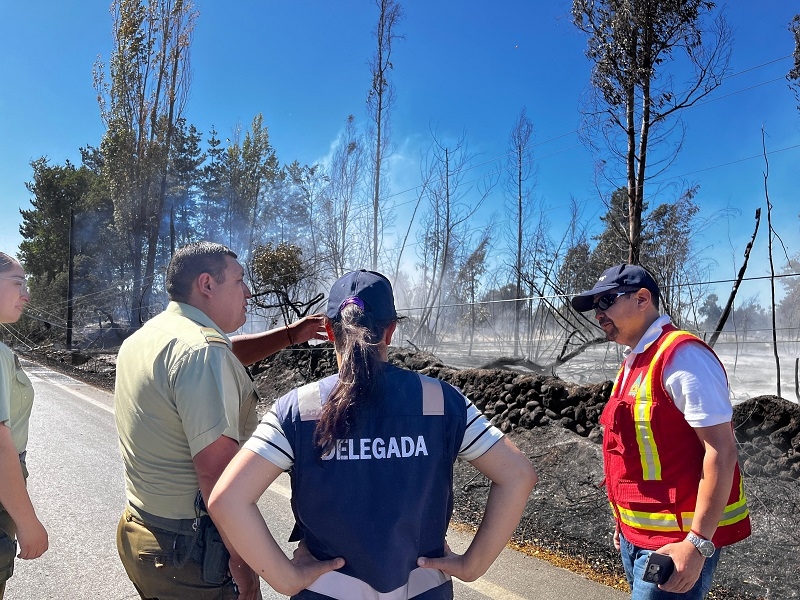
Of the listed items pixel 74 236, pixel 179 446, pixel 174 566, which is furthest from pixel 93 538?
pixel 74 236

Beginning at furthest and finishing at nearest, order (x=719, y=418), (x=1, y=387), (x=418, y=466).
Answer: (x=1, y=387)
(x=719, y=418)
(x=418, y=466)

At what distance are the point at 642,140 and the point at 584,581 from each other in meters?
6.01

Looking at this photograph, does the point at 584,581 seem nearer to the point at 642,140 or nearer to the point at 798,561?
the point at 798,561

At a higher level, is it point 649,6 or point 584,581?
point 649,6

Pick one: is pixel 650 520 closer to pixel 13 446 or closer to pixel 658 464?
pixel 658 464

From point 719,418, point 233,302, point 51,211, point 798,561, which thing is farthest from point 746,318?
point 51,211

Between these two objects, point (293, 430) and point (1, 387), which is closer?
point (293, 430)

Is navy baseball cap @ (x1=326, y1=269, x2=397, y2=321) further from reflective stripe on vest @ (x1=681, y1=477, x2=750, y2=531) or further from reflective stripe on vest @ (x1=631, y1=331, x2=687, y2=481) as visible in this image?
reflective stripe on vest @ (x1=681, y1=477, x2=750, y2=531)

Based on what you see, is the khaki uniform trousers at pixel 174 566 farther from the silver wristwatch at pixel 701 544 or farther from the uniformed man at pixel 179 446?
the silver wristwatch at pixel 701 544

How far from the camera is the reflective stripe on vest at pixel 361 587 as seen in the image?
4.99 ft

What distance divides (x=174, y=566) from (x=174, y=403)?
0.53 m

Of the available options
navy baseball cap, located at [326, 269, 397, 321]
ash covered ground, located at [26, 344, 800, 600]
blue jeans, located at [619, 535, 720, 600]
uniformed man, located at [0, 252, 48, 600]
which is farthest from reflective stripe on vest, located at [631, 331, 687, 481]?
uniformed man, located at [0, 252, 48, 600]

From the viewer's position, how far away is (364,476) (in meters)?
1.48

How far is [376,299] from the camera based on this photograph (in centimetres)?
161
